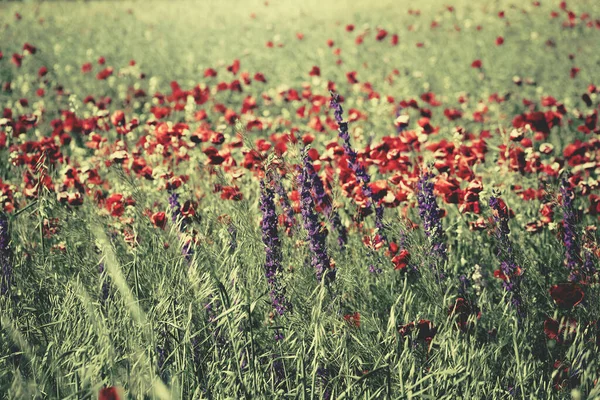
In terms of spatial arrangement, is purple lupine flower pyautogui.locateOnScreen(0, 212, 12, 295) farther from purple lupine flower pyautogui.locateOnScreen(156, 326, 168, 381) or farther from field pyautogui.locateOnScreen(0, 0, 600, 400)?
purple lupine flower pyautogui.locateOnScreen(156, 326, 168, 381)

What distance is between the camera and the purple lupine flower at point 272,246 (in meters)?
1.51

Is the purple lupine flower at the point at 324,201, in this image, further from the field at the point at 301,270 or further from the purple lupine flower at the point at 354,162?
the purple lupine flower at the point at 354,162

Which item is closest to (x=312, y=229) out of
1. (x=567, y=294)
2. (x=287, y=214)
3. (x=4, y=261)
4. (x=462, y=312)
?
(x=287, y=214)

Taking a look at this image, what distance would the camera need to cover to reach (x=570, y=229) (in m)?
1.69

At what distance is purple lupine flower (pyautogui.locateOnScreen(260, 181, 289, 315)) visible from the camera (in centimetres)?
151

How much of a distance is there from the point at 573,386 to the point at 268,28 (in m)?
9.70

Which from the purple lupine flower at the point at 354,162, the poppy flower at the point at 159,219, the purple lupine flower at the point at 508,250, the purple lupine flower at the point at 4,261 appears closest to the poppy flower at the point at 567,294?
the purple lupine flower at the point at 508,250

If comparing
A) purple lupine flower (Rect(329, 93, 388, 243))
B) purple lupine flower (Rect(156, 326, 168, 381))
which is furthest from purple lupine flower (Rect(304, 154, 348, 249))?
purple lupine flower (Rect(156, 326, 168, 381))

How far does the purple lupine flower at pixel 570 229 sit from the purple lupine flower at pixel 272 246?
0.88 meters

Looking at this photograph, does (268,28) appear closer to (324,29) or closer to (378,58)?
(324,29)

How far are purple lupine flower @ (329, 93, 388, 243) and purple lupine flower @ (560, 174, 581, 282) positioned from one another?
0.57m

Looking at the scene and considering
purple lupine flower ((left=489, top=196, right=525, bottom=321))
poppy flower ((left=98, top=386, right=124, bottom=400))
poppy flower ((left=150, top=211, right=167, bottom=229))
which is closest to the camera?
poppy flower ((left=98, top=386, right=124, bottom=400))

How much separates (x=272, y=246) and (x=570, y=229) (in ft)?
3.19

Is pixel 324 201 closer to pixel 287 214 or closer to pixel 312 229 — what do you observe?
pixel 287 214
